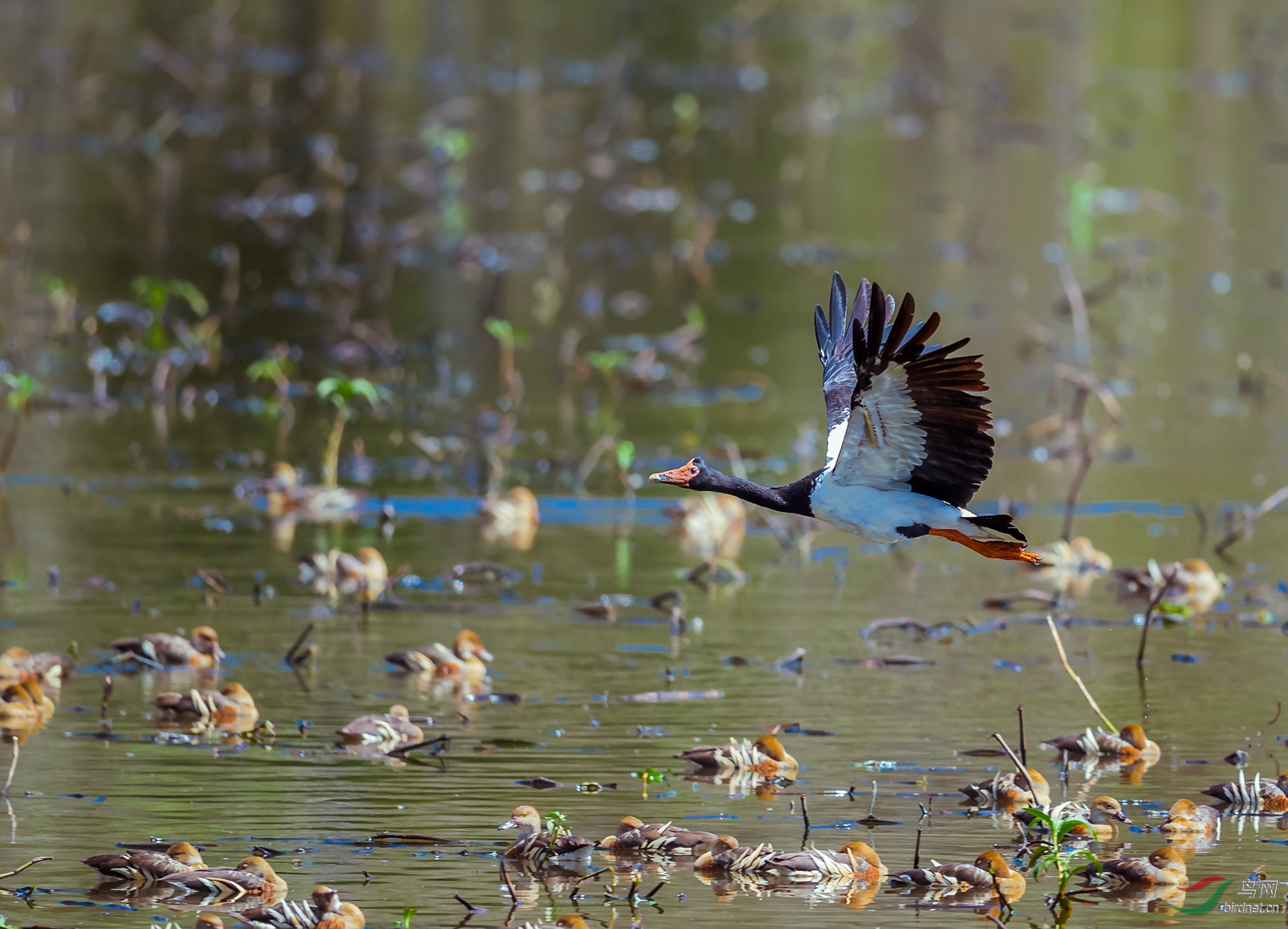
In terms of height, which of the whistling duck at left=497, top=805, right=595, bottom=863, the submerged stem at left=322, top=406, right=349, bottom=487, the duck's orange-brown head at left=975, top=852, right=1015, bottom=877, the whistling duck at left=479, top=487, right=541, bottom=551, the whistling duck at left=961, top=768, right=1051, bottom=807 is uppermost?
the submerged stem at left=322, top=406, right=349, bottom=487

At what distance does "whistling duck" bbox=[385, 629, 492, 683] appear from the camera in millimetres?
9883

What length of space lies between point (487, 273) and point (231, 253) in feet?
8.39

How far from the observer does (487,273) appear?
21.8m

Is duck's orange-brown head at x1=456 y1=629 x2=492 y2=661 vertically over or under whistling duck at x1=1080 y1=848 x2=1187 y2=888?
over

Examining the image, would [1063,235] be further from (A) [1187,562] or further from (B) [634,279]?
(A) [1187,562]

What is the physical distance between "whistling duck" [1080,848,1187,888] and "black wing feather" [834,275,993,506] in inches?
64.0

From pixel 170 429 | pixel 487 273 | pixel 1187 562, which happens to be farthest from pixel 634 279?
pixel 1187 562

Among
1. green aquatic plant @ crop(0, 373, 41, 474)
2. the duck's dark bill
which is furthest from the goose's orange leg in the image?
green aquatic plant @ crop(0, 373, 41, 474)

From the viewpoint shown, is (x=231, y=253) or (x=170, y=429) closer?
(x=170, y=429)

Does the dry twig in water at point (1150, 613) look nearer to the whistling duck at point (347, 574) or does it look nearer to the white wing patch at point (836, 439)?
the white wing patch at point (836, 439)

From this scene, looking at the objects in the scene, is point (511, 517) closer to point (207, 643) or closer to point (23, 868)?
point (207, 643)

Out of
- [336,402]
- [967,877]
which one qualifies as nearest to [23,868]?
[967,877]

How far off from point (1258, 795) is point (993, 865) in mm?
1506

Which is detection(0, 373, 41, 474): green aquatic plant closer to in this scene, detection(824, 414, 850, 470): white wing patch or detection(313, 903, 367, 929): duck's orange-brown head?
detection(824, 414, 850, 470): white wing patch
